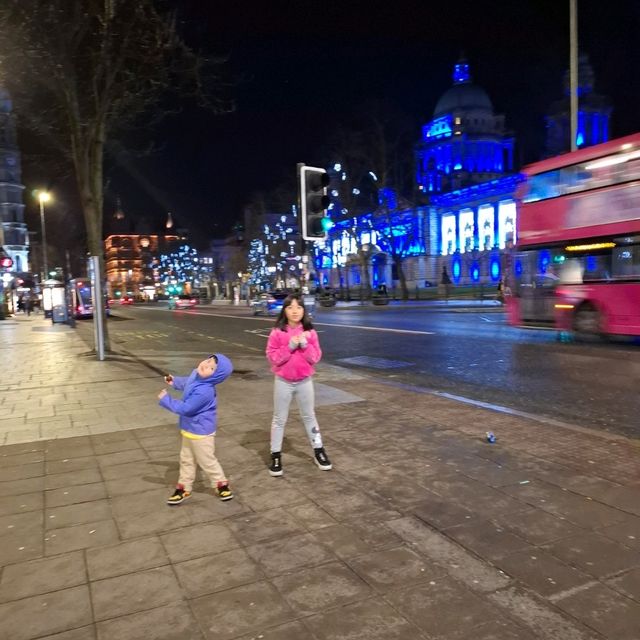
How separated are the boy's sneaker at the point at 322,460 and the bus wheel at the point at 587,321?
11753 mm

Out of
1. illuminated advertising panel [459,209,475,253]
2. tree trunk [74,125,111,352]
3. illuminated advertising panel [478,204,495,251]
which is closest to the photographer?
tree trunk [74,125,111,352]

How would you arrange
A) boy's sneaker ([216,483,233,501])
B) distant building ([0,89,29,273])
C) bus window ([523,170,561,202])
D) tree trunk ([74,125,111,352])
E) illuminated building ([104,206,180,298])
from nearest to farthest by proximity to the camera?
1. boy's sneaker ([216,483,233,501])
2. tree trunk ([74,125,111,352])
3. bus window ([523,170,561,202])
4. distant building ([0,89,29,273])
5. illuminated building ([104,206,180,298])

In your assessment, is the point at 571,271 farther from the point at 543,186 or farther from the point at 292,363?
the point at 292,363

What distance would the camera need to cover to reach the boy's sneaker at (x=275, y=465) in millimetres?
5180

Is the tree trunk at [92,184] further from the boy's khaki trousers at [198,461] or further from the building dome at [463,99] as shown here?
the building dome at [463,99]

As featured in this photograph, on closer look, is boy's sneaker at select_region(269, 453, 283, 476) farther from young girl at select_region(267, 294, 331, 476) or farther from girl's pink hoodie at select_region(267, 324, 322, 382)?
girl's pink hoodie at select_region(267, 324, 322, 382)

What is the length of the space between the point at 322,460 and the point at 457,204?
85.3 m

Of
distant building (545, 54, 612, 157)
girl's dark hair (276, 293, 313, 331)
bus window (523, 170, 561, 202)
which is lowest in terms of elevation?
girl's dark hair (276, 293, 313, 331)

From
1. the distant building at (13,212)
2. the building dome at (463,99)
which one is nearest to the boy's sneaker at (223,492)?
the distant building at (13,212)

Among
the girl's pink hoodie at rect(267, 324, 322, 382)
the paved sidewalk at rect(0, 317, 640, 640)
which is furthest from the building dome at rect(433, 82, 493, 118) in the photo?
the girl's pink hoodie at rect(267, 324, 322, 382)

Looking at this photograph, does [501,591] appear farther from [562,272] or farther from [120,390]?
[562,272]

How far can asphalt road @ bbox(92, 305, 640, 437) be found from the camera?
815 cm

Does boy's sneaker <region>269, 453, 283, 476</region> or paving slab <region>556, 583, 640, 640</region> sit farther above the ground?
boy's sneaker <region>269, 453, 283, 476</region>

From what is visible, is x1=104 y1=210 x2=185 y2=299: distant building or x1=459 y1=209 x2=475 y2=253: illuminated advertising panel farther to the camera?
x1=104 y1=210 x2=185 y2=299: distant building
